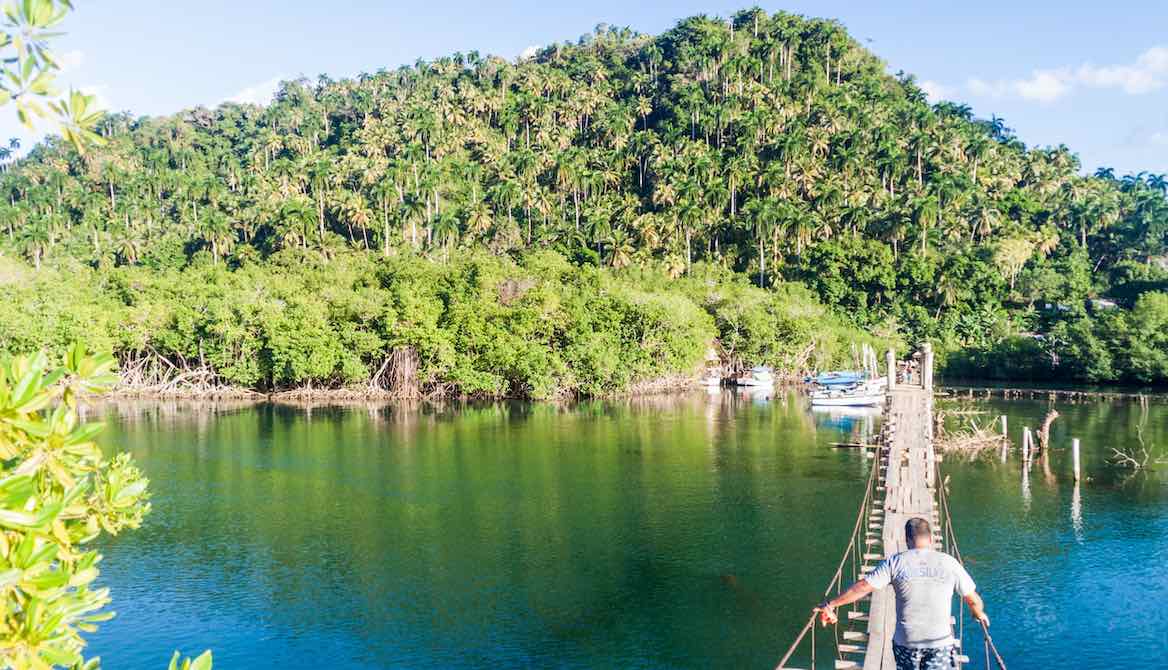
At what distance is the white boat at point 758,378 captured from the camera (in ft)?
249

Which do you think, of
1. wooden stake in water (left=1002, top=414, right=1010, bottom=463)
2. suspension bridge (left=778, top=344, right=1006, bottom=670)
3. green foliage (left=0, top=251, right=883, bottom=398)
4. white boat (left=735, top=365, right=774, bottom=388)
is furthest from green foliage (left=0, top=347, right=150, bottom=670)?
white boat (left=735, top=365, right=774, bottom=388)

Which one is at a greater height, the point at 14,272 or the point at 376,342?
the point at 14,272

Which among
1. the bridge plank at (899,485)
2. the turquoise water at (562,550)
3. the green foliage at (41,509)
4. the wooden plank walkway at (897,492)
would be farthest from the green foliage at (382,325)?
the green foliage at (41,509)

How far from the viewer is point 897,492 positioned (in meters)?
28.8

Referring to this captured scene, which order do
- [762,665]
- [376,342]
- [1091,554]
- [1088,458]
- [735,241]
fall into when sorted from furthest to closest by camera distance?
[735,241] < [376,342] < [1088,458] < [1091,554] < [762,665]

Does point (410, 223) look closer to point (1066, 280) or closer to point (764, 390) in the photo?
point (764, 390)

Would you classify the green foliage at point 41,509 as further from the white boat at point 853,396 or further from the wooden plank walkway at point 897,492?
the white boat at point 853,396

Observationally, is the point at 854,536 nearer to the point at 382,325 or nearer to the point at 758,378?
the point at 382,325

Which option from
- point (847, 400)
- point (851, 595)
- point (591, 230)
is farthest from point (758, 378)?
point (851, 595)

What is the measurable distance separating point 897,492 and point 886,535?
19.6 feet

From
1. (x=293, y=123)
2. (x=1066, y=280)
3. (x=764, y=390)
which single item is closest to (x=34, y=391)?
(x=764, y=390)

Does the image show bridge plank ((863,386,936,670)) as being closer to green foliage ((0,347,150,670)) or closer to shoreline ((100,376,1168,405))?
green foliage ((0,347,150,670))

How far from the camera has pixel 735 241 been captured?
9925 centimetres

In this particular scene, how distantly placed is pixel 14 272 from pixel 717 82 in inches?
3801
